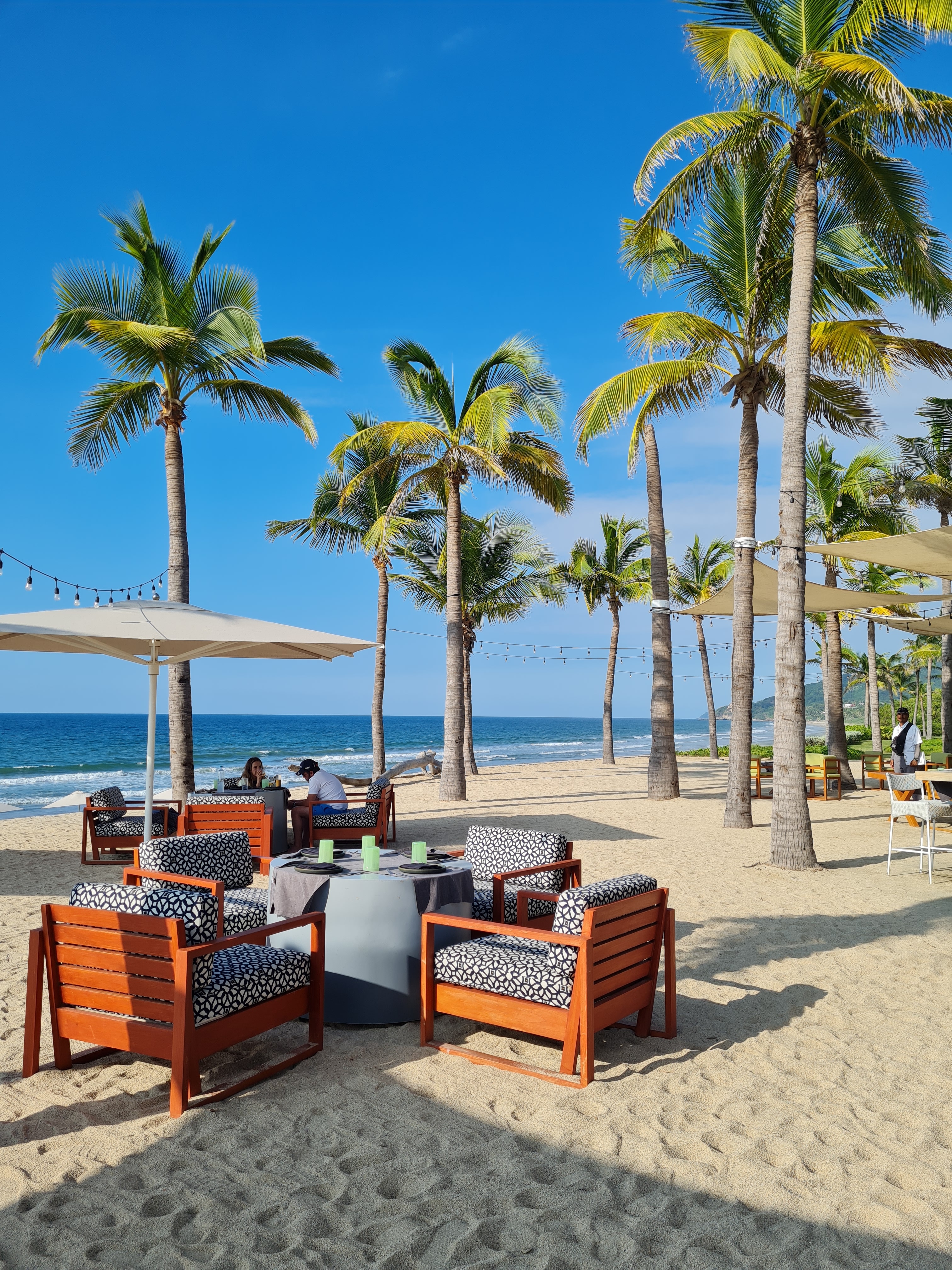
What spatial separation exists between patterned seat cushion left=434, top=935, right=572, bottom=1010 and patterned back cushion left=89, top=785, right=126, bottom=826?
5957 mm

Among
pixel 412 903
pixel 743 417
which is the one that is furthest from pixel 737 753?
pixel 412 903

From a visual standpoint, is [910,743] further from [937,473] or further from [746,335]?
[937,473]

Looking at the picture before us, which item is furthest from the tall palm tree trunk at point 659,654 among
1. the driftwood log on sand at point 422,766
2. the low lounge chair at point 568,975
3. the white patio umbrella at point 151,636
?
the low lounge chair at point 568,975

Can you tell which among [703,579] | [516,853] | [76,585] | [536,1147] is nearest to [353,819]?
[516,853]

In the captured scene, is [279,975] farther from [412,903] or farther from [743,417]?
[743,417]

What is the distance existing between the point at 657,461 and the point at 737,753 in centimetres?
559

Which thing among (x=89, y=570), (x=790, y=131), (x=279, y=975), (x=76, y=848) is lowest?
(x=76, y=848)

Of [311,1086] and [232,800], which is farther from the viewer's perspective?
[232,800]

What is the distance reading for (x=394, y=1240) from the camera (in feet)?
7.61

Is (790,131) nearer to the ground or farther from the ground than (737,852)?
farther from the ground

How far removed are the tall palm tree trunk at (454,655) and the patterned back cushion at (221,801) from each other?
6026 millimetres

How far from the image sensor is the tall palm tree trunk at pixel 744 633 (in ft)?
33.1


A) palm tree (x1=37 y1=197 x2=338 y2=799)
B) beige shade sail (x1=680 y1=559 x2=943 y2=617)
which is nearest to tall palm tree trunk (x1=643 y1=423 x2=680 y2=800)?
beige shade sail (x1=680 y1=559 x2=943 y2=617)

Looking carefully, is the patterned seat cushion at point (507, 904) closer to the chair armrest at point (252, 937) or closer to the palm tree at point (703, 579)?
the chair armrest at point (252, 937)
